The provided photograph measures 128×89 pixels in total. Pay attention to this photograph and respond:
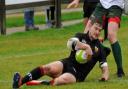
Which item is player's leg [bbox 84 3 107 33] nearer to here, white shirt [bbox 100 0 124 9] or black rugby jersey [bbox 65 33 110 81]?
white shirt [bbox 100 0 124 9]

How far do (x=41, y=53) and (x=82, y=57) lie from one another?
427 cm

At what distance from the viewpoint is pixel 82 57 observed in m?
8.66

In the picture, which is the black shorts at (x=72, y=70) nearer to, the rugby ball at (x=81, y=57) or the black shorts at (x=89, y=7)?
the rugby ball at (x=81, y=57)

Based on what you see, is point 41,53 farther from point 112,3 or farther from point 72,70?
point 72,70

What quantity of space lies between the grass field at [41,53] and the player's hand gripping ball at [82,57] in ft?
1.07

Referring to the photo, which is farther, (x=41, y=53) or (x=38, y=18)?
(x=38, y=18)

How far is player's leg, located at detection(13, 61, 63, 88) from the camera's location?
326 inches

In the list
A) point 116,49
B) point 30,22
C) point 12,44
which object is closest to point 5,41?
point 12,44

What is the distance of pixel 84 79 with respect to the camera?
892cm

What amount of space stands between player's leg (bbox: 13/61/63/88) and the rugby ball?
265 millimetres

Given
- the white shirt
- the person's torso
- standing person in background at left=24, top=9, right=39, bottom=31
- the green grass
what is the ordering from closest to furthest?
1. the person's torso
2. the white shirt
3. standing person in background at left=24, top=9, right=39, bottom=31
4. the green grass

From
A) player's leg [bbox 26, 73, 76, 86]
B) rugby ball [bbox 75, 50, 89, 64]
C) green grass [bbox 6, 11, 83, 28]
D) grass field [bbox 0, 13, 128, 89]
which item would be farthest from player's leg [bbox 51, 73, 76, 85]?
green grass [bbox 6, 11, 83, 28]

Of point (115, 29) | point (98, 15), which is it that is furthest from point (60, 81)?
point (98, 15)

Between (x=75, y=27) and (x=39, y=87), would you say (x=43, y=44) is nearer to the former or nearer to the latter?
(x=75, y=27)
